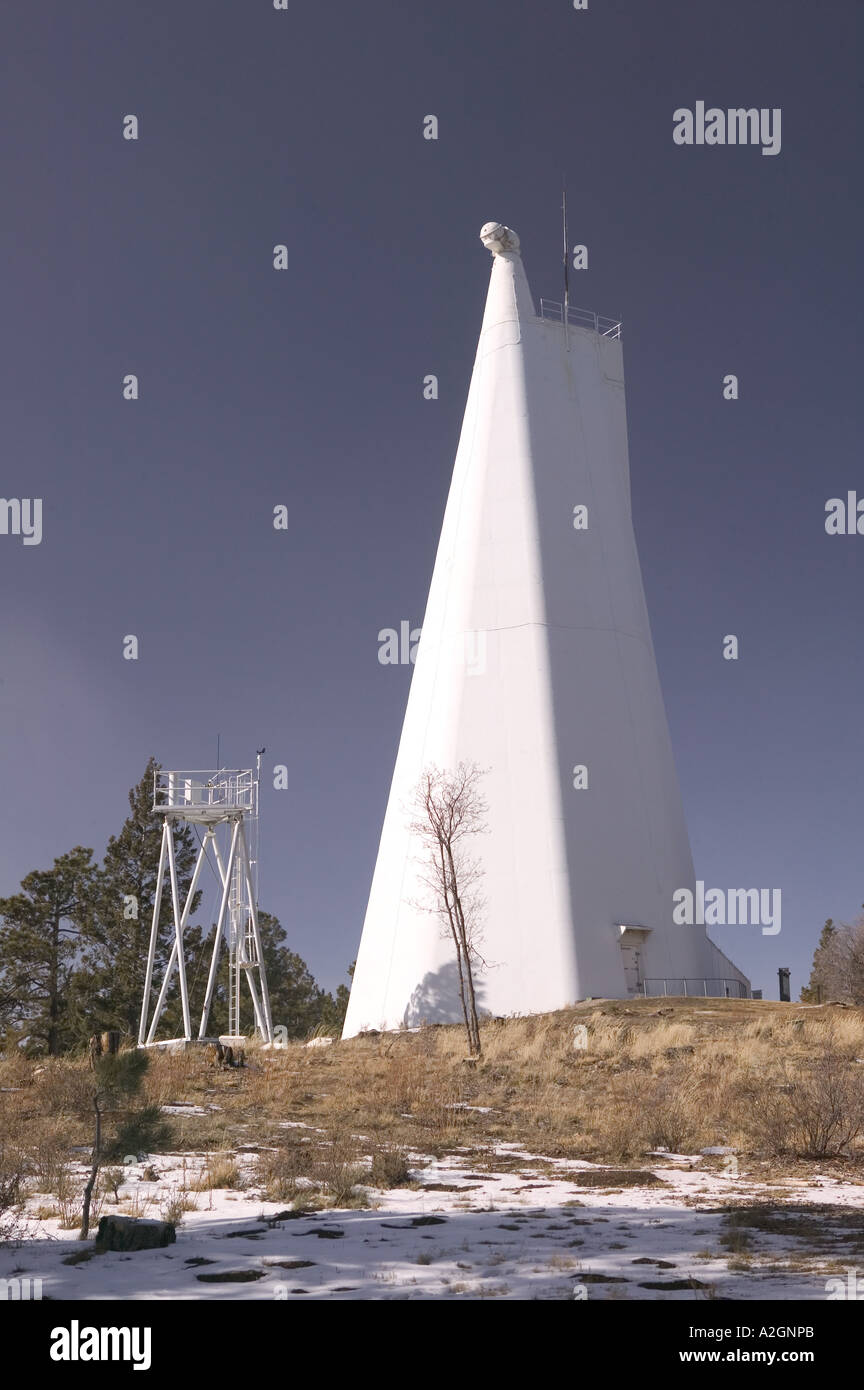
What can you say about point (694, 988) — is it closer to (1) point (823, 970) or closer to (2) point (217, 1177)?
(2) point (217, 1177)

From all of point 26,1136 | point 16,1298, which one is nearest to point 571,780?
point 26,1136

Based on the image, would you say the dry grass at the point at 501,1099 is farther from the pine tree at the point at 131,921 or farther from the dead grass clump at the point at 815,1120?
the pine tree at the point at 131,921

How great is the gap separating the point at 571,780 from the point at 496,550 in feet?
21.2

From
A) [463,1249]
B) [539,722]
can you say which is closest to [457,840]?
[539,722]

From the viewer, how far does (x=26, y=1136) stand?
11.6m

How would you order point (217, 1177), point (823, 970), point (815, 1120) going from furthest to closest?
point (823, 970) → point (815, 1120) → point (217, 1177)

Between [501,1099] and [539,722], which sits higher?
[539,722]

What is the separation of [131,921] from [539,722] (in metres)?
19.9

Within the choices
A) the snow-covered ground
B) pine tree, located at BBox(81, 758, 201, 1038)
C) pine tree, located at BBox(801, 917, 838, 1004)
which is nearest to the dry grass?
the snow-covered ground

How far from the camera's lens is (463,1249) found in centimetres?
680

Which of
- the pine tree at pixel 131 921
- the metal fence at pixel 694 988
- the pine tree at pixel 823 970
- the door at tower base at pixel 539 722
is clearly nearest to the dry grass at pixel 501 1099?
the door at tower base at pixel 539 722

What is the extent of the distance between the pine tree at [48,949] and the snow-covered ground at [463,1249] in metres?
32.6

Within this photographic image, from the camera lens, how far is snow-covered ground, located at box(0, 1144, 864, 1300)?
589 cm
